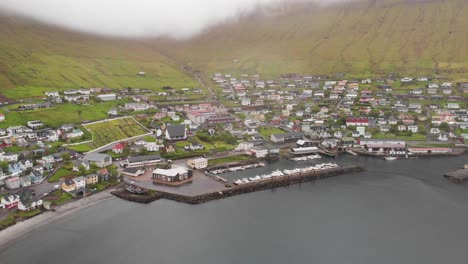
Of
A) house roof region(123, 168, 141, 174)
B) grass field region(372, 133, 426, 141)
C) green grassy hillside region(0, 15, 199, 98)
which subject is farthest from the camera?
green grassy hillside region(0, 15, 199, 98)

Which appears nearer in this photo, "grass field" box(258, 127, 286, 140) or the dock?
the dock

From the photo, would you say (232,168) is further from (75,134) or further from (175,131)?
(75,134)

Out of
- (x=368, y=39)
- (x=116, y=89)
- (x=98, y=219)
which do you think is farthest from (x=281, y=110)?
(x=368, y=39)

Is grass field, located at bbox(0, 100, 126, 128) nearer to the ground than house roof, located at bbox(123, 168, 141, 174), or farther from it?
farther from it

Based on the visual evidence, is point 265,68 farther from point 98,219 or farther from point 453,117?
point 98,219

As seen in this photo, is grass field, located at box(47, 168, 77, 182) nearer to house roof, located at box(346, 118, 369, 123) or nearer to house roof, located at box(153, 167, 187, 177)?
house roof, located at box(153, 167, 187, 177)

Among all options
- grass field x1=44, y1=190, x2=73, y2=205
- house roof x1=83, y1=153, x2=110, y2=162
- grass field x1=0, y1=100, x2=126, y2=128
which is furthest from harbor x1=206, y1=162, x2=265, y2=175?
grass field x1=0, y1=100, x2=126, y2=128

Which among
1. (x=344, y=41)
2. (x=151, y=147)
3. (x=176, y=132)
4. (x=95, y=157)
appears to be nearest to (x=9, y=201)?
(x=95, y=157)
